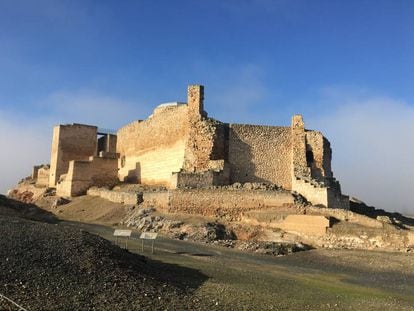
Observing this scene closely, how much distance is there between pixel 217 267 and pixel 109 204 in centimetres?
1646

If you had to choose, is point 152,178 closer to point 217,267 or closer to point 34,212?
point 34,212

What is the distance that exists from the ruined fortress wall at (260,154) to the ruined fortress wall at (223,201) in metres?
4.93

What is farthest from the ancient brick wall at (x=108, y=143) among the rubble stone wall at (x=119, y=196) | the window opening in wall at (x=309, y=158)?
the window opening in wall at (x=309, y=158)

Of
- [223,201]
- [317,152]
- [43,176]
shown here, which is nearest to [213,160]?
[223,201]

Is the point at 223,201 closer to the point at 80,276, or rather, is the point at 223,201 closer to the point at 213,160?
the point at 213,160

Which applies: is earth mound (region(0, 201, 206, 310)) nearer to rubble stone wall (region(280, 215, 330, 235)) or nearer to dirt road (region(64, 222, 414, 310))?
dirt road (region(64, 222, 414, 310))

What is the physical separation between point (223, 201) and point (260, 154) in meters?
6.65

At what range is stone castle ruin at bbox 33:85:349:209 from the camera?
96.4 feet

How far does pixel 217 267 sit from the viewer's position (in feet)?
56.2

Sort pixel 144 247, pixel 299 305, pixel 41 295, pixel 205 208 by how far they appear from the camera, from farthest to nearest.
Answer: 1. pixel 205 208
2. pixel 144 247
3. pixel 299 305
4. pixel 41 295

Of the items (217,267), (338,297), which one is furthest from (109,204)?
(338,297)

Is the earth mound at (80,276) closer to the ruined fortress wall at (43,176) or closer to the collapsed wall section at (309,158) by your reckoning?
the collapsed wall section at (309,158)

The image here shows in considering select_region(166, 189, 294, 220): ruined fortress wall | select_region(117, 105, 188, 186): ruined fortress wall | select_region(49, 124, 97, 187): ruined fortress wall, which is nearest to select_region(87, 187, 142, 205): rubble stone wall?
select_region(166, 189, 294, 220): ruined fortress wall

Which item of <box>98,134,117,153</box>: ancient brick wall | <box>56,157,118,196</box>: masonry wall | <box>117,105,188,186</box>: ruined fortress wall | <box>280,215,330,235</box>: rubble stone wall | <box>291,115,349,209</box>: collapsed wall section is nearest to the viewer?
<box>280,215,330,235</box>: rubble stone wall
